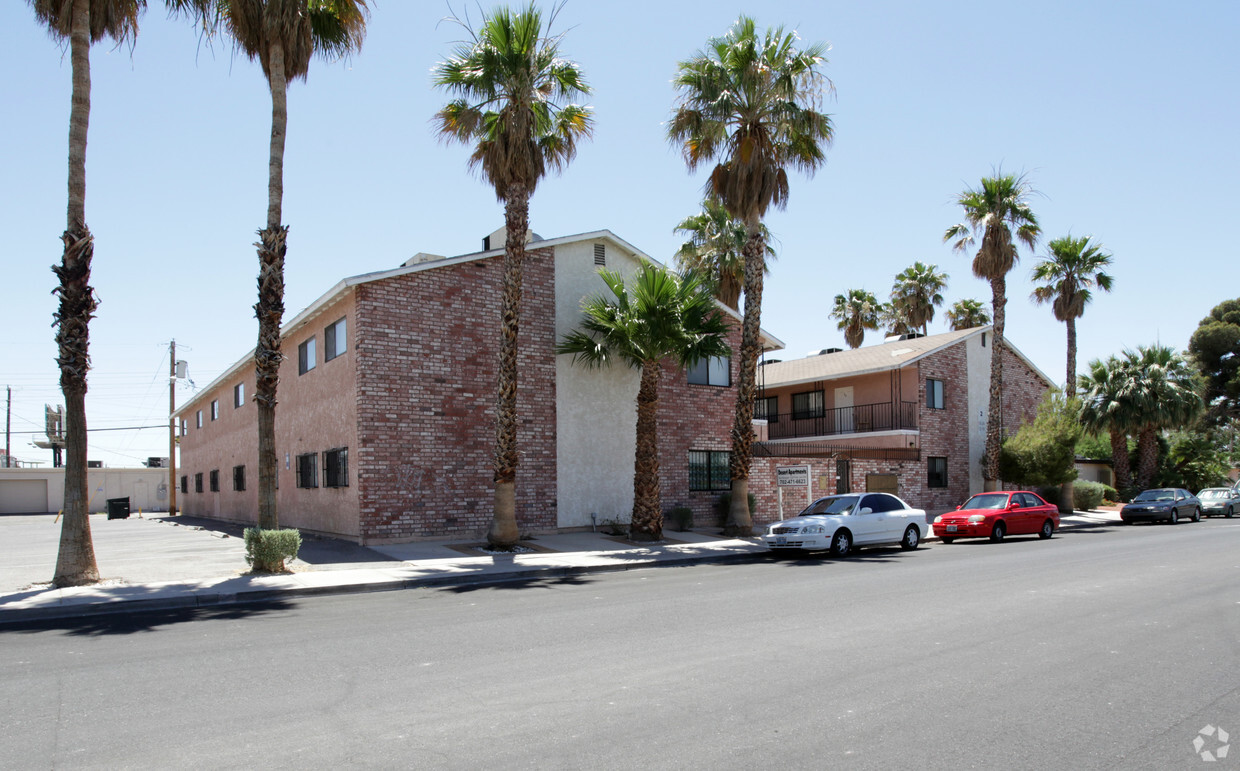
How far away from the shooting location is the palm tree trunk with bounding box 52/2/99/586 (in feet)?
42.6

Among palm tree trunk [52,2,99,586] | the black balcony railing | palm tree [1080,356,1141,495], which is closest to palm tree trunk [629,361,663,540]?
palm tree trunk [52,2,99,586]

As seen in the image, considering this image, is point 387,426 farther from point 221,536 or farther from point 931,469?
point 931,469

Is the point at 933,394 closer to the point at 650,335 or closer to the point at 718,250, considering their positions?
the point at 718,250

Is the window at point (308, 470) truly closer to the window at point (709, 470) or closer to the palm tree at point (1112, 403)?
the window at point (709, 470)

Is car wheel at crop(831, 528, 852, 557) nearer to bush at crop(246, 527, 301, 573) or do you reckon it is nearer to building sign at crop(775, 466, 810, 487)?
building sign at crop(775, 466, 810, 487)

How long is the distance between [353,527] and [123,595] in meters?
6.92

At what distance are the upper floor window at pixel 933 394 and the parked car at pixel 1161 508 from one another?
23.5 ft

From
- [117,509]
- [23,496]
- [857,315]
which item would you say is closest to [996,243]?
[857,315]

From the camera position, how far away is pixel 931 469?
3189 centimetres

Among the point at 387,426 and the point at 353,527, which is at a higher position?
the point at 387,426

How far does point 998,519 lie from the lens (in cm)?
2228

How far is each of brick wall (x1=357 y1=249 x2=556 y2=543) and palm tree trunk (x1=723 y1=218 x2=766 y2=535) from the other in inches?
180

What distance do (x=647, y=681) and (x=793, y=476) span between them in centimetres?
1678

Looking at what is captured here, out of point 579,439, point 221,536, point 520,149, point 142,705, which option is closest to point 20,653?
point 142,705
